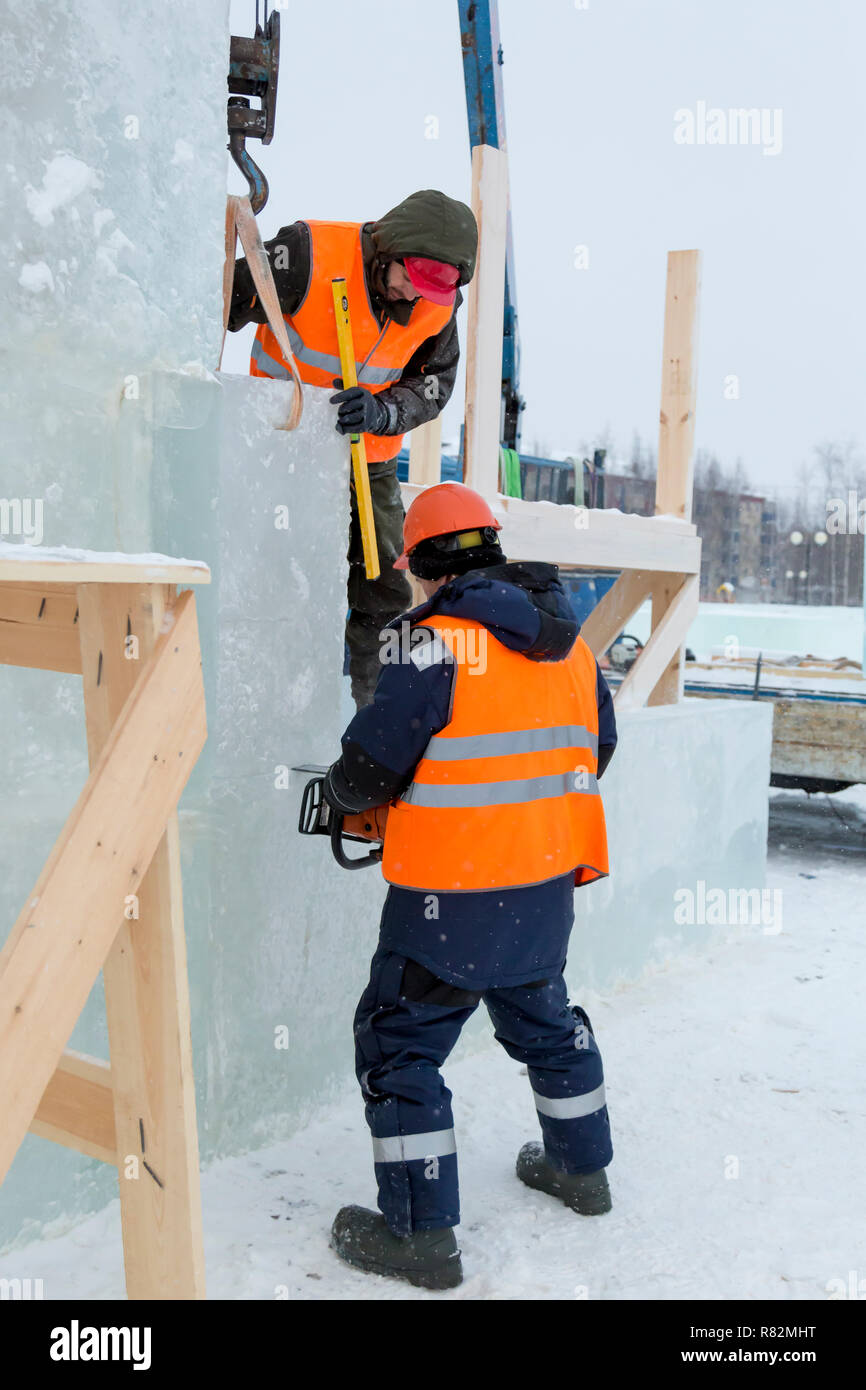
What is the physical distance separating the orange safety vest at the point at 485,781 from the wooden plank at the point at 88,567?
37.8 inches

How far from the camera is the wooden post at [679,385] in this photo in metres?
5.31

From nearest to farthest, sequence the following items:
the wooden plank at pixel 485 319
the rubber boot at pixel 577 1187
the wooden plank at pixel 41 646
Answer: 1. the wooden plank at pixel 41 646
2. the rubber boot at pixel 577 1187
3. the wooden plank at pixel 485 319

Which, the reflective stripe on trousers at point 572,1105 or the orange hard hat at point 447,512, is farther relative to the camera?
the reflective stripe on trousers at point 572,1105

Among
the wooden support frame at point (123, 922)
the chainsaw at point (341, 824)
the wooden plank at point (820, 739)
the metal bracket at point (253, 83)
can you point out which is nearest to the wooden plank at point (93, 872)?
the wooden support frame at point (123, 922)

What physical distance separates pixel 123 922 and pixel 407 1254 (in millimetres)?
1319

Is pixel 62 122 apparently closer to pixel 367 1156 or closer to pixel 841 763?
pixel 367 1156

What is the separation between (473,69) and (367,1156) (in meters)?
5.14

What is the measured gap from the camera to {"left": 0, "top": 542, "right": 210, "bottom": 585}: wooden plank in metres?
1.33

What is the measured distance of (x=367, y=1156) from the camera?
124 inches

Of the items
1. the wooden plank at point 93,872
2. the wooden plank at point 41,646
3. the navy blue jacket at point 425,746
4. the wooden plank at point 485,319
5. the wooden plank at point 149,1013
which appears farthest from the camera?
the wooden plank at point 485,319

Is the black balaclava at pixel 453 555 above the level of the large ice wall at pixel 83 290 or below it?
below
